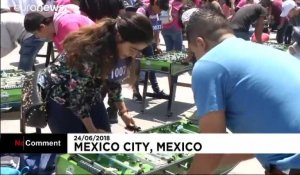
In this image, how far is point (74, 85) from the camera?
2.67 metres

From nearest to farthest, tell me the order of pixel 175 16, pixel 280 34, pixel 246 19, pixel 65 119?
pixel 65 119, pixel 246 19, pixel 175 16, pixel 280 34

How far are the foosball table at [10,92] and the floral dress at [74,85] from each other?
2176mm

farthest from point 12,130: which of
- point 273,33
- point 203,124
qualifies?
point 273,33

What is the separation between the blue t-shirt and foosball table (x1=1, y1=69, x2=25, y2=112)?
338cm

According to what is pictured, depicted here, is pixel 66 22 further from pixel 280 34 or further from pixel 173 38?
pixel 280 34

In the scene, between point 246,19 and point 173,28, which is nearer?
point 246,19

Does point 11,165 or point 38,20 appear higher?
point 38,20

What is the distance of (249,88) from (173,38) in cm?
507

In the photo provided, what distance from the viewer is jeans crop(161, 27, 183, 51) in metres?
6.91

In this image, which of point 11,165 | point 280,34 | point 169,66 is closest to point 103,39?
point 11,165

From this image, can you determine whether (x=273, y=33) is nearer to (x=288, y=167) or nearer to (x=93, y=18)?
(x=93, y=18)

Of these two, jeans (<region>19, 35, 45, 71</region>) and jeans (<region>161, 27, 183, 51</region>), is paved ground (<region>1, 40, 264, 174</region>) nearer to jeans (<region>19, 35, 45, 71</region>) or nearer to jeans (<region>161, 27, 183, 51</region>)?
jeans (<region>19, 35, 45, 71</region>)

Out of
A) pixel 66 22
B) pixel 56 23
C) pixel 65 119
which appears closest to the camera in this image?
pixel 65 119

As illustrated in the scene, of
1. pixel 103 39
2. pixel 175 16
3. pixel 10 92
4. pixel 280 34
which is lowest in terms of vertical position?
pixel 280 34
